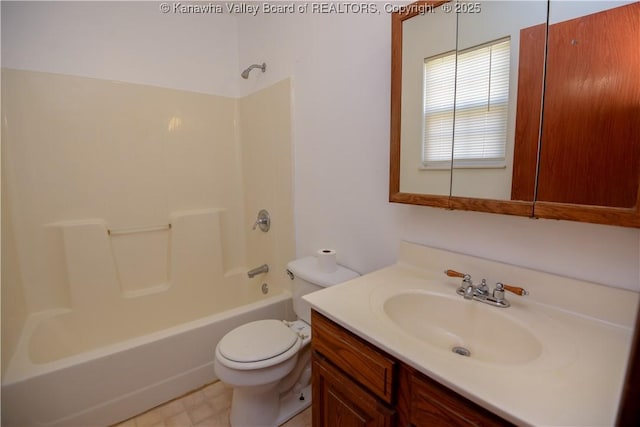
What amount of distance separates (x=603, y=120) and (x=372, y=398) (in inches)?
37.4

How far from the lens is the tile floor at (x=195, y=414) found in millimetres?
1470

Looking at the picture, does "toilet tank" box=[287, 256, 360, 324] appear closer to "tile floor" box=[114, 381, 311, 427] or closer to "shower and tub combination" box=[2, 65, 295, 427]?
"shower and tub combination" box=[2, 65, 295, 427]

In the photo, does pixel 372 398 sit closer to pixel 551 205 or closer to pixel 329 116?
pixel 551 205

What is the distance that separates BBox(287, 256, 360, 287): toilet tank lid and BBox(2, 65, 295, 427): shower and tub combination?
385 mm

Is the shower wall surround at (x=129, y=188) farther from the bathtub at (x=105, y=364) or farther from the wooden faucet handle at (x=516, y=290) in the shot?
the wooden faucet handle at (x=516, y=290)

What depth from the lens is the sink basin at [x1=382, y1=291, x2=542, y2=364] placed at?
2.72 ft

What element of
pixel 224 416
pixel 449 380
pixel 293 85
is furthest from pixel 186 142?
pixel 449 380

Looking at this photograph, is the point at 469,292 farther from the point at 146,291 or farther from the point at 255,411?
the point at 146,291

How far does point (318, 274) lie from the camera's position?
4.82 ft

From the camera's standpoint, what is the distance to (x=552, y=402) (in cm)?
54

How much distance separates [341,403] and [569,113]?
107 centimetres

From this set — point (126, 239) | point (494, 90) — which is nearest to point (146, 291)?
point (126, 239)

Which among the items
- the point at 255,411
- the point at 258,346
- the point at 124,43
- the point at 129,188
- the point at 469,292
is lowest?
the point at 255,411

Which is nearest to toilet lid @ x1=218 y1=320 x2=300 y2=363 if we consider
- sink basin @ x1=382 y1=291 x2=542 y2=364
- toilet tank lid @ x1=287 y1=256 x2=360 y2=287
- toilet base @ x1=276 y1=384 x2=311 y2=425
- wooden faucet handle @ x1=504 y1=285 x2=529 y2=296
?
toilet tank lid @ x1=287 y1=256 x2=360 y2=287
